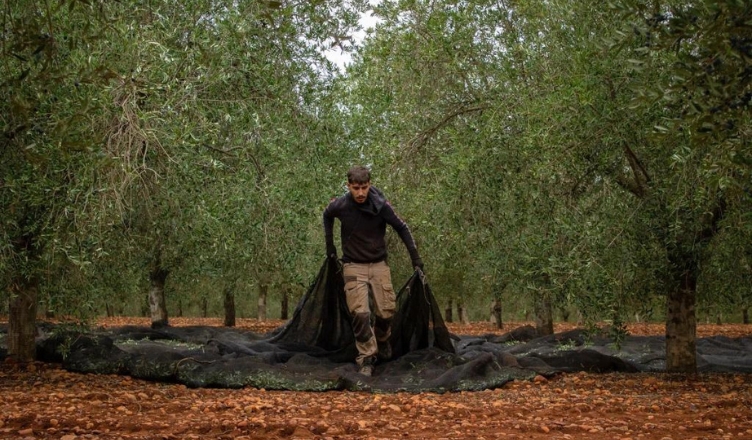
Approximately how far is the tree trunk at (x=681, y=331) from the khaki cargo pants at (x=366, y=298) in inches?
147

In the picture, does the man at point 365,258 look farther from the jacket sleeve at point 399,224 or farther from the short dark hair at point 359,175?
the short dark hair at point 359,175

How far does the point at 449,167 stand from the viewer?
12.6 m

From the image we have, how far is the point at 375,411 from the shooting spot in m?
8.36

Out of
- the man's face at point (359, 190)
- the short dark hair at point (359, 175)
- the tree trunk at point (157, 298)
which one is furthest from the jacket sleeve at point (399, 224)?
the tree trunk at point (157, 298)

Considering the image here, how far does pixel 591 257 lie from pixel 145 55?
5410mm

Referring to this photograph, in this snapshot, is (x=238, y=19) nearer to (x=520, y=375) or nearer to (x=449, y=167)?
(x=449, y=167)

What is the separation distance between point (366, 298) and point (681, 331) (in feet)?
14.0

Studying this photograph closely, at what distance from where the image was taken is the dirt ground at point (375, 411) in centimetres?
690

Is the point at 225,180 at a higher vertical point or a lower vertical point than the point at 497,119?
lower

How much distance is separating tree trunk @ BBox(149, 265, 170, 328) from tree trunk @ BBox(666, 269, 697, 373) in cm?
1544

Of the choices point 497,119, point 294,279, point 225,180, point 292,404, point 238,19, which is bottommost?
point 292,404

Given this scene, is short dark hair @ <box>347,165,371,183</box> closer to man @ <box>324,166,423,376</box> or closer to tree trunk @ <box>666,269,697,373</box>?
man @ <box>324,166,423,376</box>

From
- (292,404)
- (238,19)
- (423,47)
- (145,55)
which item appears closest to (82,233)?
(145,55)

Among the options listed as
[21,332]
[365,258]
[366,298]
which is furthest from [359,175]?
[21,332]
